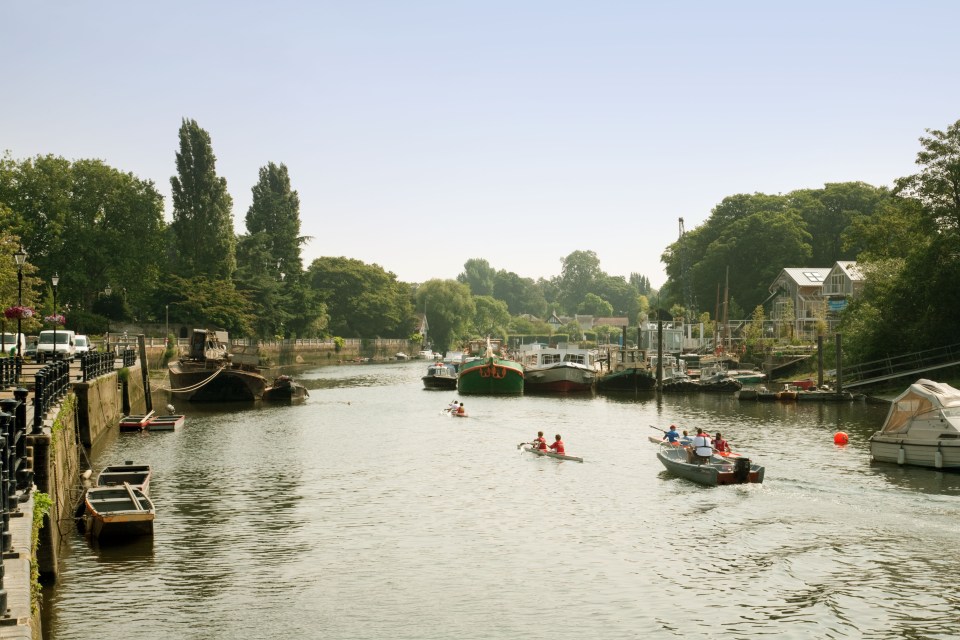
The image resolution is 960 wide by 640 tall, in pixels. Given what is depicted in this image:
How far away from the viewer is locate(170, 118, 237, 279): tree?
317ft

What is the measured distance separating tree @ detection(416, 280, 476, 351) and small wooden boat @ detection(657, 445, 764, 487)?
485 ft

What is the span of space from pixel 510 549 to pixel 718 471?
1022cm

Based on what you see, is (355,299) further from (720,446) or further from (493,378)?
(720,446)

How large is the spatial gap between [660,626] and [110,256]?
3429 inches

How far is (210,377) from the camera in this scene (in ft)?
192

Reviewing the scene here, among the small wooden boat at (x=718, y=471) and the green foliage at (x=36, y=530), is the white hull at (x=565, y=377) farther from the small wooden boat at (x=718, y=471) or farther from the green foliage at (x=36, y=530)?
the green foliage at (x=36, y=530)

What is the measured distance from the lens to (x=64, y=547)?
67.3 feet

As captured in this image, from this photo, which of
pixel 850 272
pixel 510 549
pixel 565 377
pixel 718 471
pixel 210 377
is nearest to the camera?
pixel 510 549

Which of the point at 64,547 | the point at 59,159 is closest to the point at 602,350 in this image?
the point at 59,159

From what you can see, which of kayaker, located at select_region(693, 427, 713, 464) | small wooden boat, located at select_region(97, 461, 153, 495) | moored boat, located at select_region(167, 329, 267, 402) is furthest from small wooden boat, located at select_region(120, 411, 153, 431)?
kayaker, located at select_region(693, 427, 713, 464)

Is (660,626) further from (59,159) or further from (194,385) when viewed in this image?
(59,159)

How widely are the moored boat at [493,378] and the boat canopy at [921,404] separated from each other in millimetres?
39540

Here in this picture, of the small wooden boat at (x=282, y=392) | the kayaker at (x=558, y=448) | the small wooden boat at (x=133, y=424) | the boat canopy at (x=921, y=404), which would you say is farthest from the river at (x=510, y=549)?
the small wooden boat at (x=282, y=392)

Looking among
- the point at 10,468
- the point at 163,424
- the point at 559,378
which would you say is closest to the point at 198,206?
the point at 559,378
